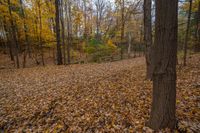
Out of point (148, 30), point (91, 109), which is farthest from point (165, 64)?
point (148, 30)

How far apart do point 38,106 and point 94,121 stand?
2310mm

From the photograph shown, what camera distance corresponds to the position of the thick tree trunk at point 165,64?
2.25m

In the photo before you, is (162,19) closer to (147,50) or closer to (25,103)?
(147,50)

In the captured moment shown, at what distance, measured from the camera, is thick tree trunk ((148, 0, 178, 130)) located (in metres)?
2.25

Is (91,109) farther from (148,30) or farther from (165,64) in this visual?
(148,30)

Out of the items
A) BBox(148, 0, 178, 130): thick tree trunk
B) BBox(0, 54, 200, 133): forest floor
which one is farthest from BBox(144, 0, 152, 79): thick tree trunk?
BBox(148, 0, 178, 130): thick tree trunk

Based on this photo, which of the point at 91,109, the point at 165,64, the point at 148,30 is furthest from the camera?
the point at 148,30

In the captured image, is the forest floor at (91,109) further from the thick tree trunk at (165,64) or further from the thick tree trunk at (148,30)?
the thick tree trunk at (148,30)

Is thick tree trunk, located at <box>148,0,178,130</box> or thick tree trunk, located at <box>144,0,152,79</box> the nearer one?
thick tree trunk, located at <box>148,0,178,130</box>

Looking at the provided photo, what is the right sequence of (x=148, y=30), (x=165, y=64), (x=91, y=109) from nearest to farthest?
(x=165, y=64) → (x=91, y=109) → (x=148, y=30)

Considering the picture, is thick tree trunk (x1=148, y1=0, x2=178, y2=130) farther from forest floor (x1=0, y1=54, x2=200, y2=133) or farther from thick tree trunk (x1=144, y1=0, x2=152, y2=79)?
thick tree trunk (x1=144, y1=0, x2=152, y2=79)

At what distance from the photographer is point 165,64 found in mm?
2359

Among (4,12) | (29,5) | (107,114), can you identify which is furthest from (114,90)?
(29,5)

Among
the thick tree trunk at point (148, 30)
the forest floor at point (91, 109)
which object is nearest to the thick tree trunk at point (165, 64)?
the forest floor at point (91, 109)
